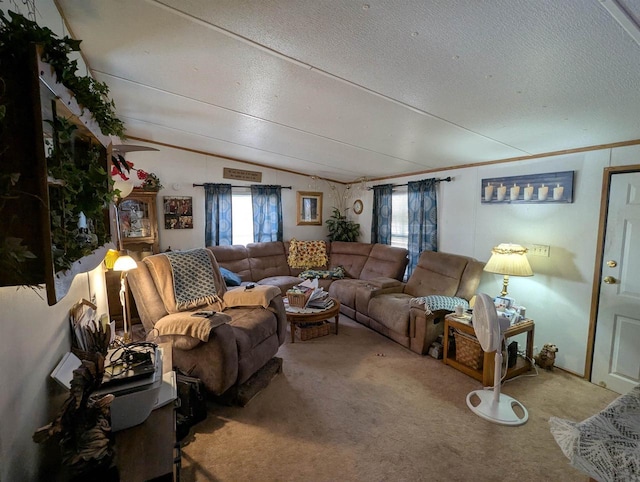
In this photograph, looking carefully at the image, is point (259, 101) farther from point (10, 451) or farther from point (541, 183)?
point (541, 183)

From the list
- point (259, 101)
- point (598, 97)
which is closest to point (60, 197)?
point (259, 101)

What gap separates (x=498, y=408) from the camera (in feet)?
7.23

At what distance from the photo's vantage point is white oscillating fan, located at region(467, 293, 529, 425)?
2.12m

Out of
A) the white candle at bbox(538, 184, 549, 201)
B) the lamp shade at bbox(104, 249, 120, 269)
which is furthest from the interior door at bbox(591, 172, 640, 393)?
the lamp shade at bbox(104, 249, 120, 269)

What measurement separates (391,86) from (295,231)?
3848 millimetres

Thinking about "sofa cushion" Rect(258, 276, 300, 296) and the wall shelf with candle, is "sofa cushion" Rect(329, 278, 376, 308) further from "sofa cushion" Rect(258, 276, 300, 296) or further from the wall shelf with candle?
the wall shelf with candle

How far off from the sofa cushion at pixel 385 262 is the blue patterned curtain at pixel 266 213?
1654 mm

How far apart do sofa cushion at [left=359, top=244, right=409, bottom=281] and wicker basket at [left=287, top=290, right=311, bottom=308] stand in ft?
4.93

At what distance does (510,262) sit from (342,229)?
3031 mm

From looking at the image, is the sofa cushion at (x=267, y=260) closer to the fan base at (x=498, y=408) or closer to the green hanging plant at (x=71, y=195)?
the fan base at (x=498, y=408)

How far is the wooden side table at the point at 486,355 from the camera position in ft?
8.22

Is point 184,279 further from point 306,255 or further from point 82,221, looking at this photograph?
point 306,255

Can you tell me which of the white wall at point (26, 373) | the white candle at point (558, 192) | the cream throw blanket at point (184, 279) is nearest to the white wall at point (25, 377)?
the white wall at point (26, 373)

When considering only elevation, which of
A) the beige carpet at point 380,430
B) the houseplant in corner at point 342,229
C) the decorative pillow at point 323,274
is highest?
the houseplant in corner at point 342,229
